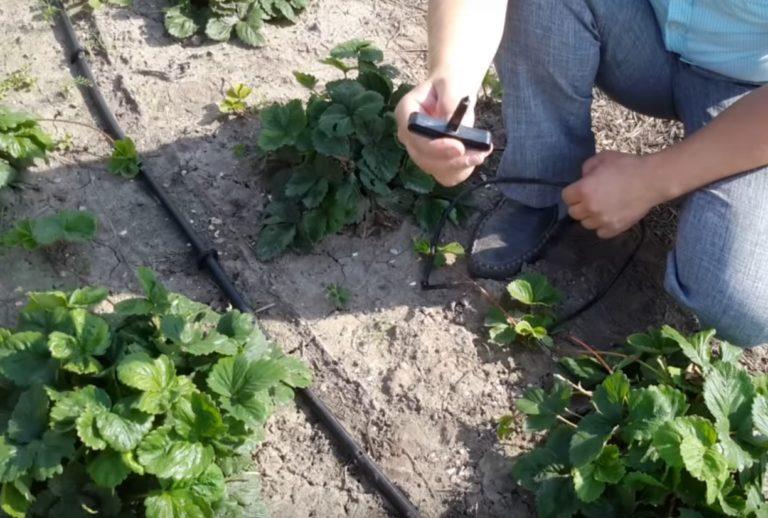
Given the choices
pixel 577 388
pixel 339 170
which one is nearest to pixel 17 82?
pixel 339 170

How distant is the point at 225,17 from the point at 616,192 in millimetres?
1655

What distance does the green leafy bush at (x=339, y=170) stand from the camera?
108 inches

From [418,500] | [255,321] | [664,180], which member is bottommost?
[418,500]

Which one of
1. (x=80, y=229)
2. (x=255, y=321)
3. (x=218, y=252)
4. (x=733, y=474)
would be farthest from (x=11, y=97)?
(x=733, y=474)

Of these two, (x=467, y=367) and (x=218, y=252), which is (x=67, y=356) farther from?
(x=467, y=367)

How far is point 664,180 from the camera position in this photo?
229 centimetres

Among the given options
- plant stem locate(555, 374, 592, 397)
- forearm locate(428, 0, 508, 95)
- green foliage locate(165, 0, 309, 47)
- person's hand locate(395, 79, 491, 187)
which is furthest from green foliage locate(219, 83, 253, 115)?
plant stem locate(555, 374, 592, 397)

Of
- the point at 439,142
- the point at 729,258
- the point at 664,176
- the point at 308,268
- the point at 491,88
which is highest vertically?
the point at 439,142

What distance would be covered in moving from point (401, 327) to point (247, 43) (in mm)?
1287

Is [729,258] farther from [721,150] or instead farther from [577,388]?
[577,388]

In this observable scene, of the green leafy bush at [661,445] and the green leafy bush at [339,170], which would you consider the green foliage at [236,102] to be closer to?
the green leafy bush at [339,170]

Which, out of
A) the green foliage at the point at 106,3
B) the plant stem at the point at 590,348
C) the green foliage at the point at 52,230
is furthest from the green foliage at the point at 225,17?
the plant stem at the point at 590,348

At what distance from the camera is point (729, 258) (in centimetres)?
228

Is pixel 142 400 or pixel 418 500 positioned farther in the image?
pixel 418 500
